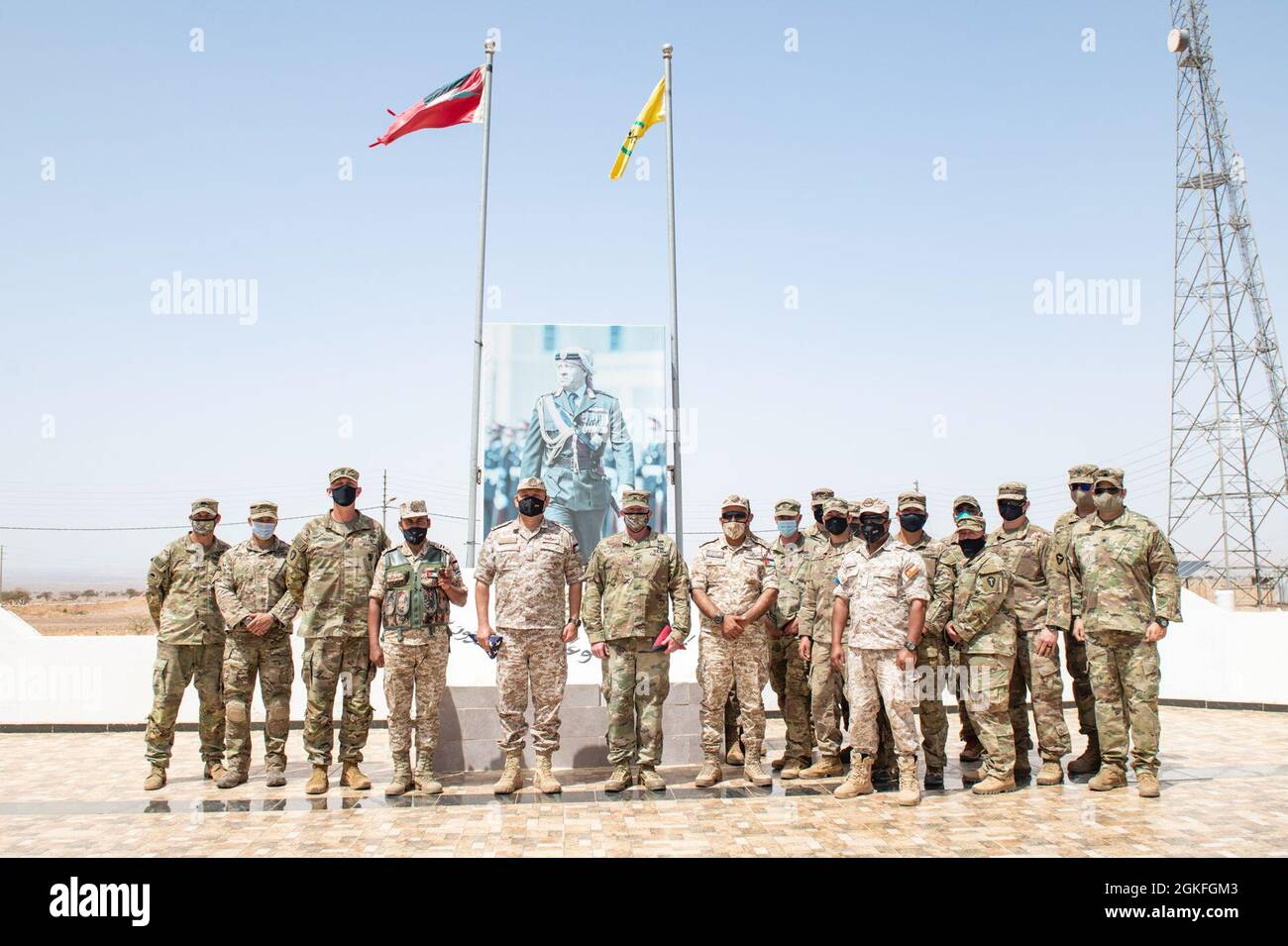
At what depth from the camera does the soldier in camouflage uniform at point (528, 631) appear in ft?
22.5

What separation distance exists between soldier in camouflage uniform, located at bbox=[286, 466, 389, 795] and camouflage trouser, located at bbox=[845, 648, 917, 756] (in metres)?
3.39

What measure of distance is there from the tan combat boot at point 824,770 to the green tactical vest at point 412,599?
9.47 ft

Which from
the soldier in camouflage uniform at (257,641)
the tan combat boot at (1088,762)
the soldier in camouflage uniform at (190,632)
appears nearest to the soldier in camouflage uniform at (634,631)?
the soldier in camouflage uniform at (257,641)

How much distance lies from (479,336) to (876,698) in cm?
700

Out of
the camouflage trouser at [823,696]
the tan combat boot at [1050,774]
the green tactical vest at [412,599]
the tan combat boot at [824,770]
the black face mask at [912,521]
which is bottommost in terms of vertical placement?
the tan combat boot at [824,770]

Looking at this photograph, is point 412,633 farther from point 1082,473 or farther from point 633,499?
point 1082,473

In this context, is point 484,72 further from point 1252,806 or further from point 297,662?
point 1252,806

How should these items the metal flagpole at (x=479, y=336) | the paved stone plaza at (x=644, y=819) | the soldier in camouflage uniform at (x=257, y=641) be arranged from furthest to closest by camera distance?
1. the metal flagpole at (x=479, y=336)
2. the soldier in camouflage uniform at (x=257, y=641)
3. the paved stone plaza at (x=644, y=819)

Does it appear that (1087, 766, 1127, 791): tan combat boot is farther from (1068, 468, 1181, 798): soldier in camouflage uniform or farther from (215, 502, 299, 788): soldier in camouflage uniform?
(215, 502, 299, 788): soldier in camouflage uniform

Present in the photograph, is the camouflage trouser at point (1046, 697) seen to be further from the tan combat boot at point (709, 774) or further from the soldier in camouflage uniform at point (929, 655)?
the tan combat boot at point (709, 774)

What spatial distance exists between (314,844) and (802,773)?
3.54 m

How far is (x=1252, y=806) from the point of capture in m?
6.10

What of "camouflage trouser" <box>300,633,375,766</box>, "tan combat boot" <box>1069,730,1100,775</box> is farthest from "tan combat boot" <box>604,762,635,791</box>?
"tan combat boot" <box>1069,730,1100,775</box>
